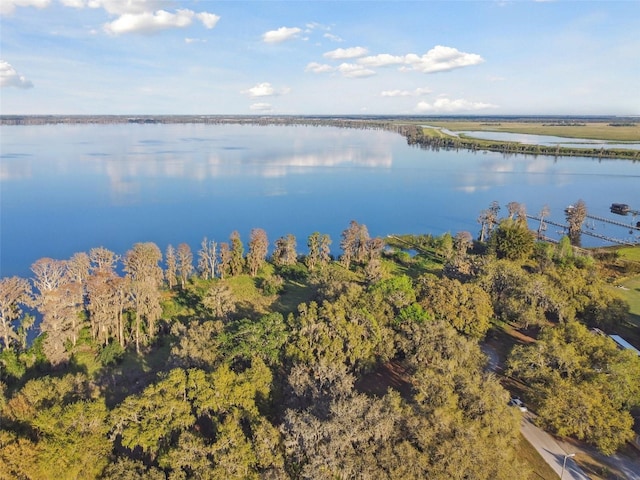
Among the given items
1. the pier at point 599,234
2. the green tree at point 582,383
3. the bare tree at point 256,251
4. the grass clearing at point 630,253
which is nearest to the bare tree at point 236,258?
the bare tree at point 256,251

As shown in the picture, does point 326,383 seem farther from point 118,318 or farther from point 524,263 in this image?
point 524,263

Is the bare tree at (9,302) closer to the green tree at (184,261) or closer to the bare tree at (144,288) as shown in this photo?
the bare tree at (144,288)

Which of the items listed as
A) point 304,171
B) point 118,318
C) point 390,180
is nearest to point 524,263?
point 118,318

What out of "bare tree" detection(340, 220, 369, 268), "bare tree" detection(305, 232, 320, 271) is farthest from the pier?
"bare tree" detection(305, 232, 320, 271)

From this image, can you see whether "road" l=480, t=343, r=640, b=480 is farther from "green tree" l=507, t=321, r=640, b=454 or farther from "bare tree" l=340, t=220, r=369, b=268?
"bare tree" l=340, t=220, r=369, b=268

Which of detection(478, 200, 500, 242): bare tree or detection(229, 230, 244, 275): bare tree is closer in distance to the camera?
detection(229, 230, 244, 275): bare tree

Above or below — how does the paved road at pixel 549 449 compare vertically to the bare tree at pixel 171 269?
below

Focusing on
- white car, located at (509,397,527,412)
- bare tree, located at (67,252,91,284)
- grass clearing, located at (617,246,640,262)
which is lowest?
white car, located at (509,397,527,412)
